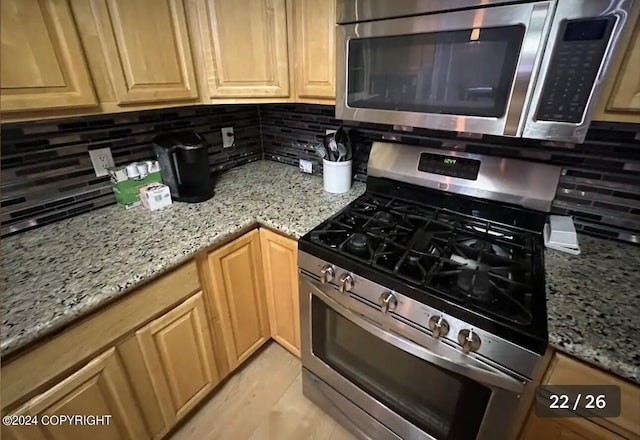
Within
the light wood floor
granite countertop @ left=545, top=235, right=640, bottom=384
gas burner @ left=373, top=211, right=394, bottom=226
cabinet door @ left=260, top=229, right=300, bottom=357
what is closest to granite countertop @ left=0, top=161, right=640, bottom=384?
granite countertop @ left=545, top=235, right=640, bottom=384

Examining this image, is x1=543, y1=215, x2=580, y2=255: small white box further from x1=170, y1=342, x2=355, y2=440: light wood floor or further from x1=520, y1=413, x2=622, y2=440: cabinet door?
x1=170, y1=342, x2=355, y2=440: light wood floor

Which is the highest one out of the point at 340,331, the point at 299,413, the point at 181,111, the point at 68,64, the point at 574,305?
the point at 68,64

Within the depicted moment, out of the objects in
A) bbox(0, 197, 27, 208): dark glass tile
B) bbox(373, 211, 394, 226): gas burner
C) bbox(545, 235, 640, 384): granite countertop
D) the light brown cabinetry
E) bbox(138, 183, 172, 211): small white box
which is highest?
bbox(0, 197, 27, 208): dark glass tile

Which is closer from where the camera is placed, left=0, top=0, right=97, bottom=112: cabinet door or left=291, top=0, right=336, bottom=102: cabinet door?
left=0, top=0, right=97, bottom=112: cabinet door

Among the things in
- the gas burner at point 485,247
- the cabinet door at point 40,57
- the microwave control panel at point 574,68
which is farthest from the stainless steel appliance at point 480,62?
the cabinet door at point 40,57

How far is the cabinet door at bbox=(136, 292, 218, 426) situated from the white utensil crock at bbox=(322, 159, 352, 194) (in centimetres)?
73

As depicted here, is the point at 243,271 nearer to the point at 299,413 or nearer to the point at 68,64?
the point at 299,413

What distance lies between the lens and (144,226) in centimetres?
116

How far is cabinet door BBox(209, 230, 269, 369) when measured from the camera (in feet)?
3.96

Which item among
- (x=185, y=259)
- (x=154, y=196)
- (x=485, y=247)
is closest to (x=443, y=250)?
(x=485, y=247)

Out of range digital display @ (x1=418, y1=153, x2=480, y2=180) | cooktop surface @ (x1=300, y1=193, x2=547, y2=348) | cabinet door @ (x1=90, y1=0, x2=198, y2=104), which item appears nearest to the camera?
cooktop surface @ (x1=300, y1=193, x2=547, y2=348)

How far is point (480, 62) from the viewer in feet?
2.78

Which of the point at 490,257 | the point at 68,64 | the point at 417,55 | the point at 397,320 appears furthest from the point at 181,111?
the point at 490,257

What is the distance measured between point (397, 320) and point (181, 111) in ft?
4.49
